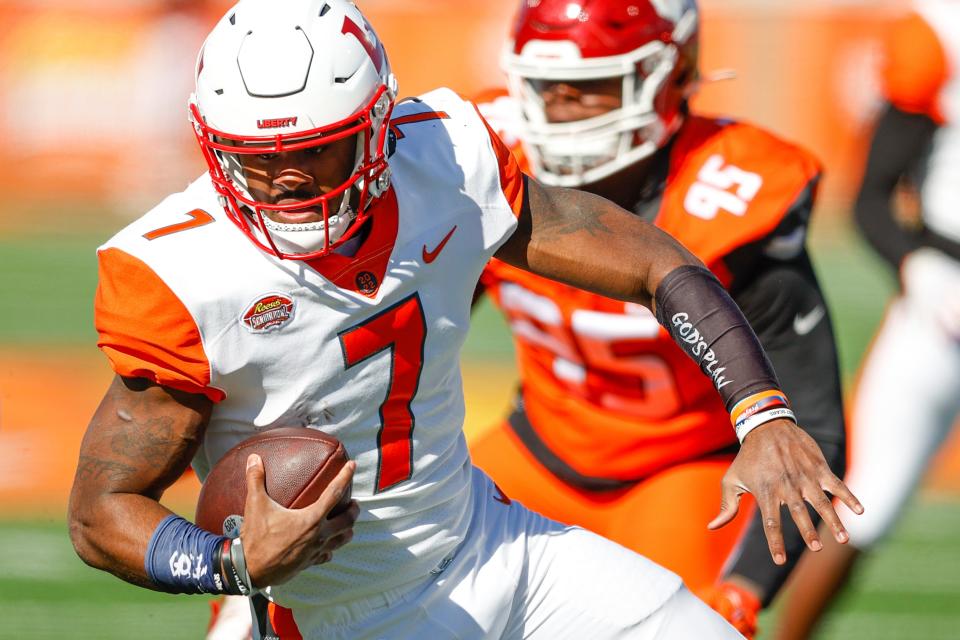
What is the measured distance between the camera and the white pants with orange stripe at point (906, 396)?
13.5 feet

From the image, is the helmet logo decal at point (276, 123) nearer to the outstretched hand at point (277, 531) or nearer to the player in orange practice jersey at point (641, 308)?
the outstretched hand at point (277, 531)

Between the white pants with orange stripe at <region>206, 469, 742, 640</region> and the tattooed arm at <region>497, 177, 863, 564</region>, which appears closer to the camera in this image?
the tattooed arm at <region>497, 177, 863, 564</region>

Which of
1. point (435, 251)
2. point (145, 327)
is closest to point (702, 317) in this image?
point (435, 251)

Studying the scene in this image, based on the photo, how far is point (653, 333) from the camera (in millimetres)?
3393

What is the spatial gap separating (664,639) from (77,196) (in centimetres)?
973

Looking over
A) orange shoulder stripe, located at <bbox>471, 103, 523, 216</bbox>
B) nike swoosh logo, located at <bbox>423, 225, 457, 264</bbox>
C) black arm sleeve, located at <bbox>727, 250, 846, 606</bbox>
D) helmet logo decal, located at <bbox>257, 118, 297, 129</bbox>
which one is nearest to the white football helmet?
helmet logo decal, located at <bbox>257, 118, 297, 129</bbox>

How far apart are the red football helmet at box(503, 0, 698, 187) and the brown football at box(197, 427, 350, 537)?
134cm

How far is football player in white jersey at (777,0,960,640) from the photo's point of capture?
13.4ft

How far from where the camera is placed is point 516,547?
2.79 m

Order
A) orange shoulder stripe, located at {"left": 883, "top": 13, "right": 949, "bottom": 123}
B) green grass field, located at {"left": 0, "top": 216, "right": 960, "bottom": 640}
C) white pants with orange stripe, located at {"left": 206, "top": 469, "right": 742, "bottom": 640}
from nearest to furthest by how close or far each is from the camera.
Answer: white pants with orange stripe, located at {"left": 206, "top": 469, "right": 742, "bottom": 640} → orange shoulder stripe, located at {"left": 883, "top": 13, "right": 949, "bottom": 123} → green grass field, located at {"left": 0, "top": 216, "right": 960, "bottom": 640}

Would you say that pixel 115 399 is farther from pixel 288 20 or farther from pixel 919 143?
pixel 919 143

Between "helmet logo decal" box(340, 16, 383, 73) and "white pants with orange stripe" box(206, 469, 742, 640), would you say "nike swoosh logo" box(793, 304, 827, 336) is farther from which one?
"helmet logo decal" box(340, 16, 383, 73)

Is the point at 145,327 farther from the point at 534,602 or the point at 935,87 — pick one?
the point at 935,87

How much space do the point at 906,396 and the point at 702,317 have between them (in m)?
1.80
